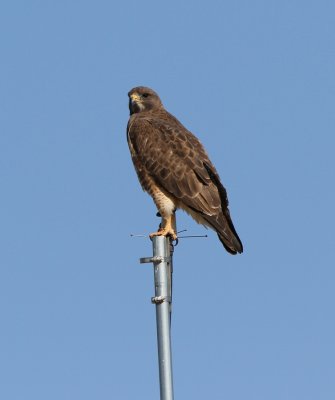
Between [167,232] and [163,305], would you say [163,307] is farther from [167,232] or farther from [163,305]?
[167,232]

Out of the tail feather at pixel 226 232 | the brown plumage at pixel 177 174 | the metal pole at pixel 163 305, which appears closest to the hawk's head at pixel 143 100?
the brown plumage at pixel 177 174

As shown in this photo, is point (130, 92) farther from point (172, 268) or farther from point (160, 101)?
point (172, 268)

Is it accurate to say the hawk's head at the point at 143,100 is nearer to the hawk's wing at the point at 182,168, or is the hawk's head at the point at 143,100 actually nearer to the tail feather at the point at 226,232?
the hawk's wing at the point at 182,168

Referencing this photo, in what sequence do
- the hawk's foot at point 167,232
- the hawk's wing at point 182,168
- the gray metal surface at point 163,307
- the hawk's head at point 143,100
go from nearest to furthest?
1. the gray metal surface at point 163,307
2. the hawk's foot at point 167,232
3. the hawk's wing at point 182,168
4. the hawk's head at point 143,100

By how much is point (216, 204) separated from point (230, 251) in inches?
32.8

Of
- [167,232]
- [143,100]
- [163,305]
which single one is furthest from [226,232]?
[163,305]

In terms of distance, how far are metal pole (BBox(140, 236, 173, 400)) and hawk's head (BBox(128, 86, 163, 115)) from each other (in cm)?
499

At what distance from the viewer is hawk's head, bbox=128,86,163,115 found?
41.2 ft

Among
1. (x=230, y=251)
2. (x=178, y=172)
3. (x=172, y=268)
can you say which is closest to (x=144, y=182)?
(x=178, y=172)

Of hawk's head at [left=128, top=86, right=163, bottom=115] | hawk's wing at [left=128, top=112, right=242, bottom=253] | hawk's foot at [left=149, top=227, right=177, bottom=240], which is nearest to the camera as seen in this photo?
hawk's foot at [left=149, top=227, right=177, bottom=240]

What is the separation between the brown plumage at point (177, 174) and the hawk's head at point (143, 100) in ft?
2.37

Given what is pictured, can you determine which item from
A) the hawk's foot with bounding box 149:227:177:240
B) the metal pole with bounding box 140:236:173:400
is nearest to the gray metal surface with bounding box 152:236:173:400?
the metal pole with bounding box 140:236:173:400

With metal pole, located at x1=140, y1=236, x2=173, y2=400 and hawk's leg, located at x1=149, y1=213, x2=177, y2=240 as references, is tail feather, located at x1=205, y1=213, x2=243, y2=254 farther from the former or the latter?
metal pole, located at x1=140, y1=236, x2=173, y2=400

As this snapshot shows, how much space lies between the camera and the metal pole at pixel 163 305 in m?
6.88
